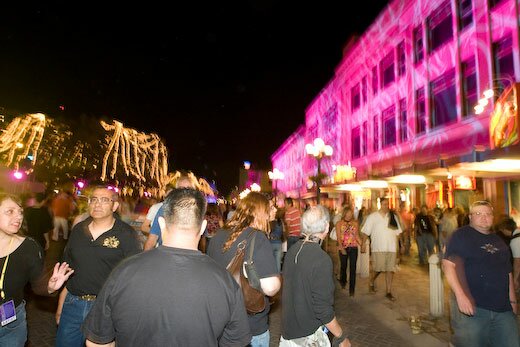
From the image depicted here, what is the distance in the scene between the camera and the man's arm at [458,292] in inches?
143

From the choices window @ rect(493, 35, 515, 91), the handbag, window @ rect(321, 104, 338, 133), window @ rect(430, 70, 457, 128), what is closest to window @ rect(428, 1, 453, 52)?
window @ rect(430, 70, 457, 128)

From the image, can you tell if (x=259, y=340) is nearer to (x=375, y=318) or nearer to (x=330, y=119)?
(x=375, y=318)

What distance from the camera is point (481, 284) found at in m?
3.67

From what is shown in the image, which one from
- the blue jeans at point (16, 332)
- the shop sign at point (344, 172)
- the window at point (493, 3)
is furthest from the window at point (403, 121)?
the blue jeans at point (16, 332)

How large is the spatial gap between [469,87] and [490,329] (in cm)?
1572

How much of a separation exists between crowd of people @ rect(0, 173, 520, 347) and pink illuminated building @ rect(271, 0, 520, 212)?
21.0ft

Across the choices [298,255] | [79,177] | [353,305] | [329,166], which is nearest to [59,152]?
[79,177]

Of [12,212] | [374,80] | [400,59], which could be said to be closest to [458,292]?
[12,212]

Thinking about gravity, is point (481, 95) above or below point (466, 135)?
above

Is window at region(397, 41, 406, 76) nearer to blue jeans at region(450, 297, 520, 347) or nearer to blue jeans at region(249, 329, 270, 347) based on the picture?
blue jeans at region(450, 297, 520, 347)

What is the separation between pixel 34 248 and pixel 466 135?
1729 cm

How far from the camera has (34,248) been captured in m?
3.18

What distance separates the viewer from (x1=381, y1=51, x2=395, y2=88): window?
23.7m

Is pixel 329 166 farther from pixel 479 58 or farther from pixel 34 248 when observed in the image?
pixel 34 248
